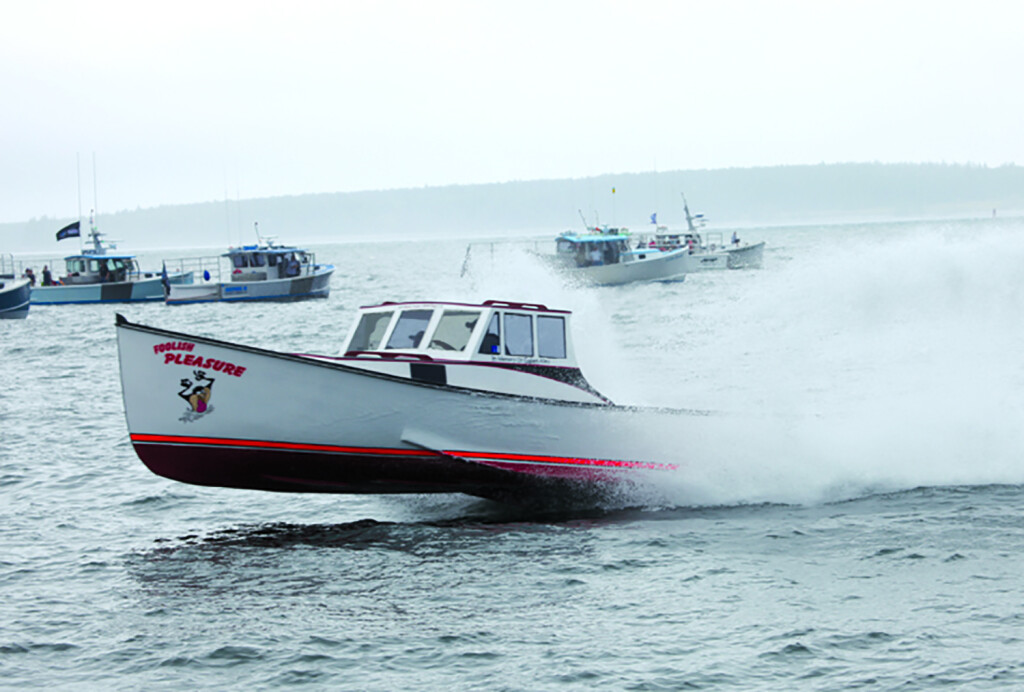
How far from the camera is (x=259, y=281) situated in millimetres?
60531

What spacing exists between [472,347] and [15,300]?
47.1 metres

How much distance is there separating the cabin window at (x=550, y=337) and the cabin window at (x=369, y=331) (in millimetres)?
2032

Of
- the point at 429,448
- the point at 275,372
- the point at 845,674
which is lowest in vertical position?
the point at 845,674

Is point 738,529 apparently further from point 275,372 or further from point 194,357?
point 194,357

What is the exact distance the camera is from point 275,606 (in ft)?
35.5

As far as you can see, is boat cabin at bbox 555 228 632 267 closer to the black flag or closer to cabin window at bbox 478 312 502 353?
the black flag

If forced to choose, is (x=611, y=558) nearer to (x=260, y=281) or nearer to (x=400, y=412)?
(x=400, y=412)

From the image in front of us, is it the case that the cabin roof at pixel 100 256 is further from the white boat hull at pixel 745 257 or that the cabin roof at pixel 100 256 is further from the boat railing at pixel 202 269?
the white boat hull at pixel 745 257

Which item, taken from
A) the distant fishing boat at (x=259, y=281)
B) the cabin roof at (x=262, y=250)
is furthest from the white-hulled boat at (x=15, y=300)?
the cabin roof at (x=262, y=250)

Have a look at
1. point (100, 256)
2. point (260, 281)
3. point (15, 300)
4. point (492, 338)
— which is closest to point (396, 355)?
point (492, 338)

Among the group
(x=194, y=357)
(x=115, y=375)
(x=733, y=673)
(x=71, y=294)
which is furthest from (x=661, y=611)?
(x=71, y=294)

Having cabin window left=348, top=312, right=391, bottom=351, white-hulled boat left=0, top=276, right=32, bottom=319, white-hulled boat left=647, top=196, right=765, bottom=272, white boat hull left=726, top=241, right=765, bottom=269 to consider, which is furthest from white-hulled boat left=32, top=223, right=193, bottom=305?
cabin window left=348, top=312, right=391, bottom=351

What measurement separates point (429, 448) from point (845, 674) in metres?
6.00

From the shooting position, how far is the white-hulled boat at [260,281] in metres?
60.5
